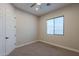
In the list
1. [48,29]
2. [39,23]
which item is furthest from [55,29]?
[39,23]

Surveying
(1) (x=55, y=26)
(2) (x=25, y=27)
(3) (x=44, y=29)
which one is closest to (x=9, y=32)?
(2) (x=25, y=27)

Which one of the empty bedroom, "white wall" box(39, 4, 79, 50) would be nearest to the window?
the empty bedroom

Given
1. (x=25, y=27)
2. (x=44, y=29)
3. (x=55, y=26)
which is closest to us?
(x=55, y=26)

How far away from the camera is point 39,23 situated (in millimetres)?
3186

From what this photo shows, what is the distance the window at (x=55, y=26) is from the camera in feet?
9.85

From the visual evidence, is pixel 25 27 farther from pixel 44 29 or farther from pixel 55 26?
pixel 55 26

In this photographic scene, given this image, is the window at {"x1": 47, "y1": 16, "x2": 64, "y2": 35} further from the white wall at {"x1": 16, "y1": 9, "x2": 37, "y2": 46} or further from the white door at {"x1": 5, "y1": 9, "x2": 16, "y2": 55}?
the white door at {"x1": 5, "y1": 9, "x2": 16, "y2": 55}

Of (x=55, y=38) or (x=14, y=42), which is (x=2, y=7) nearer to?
(x=14, y=42)

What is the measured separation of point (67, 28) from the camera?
3.47 m

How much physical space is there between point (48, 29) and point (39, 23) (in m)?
0.38

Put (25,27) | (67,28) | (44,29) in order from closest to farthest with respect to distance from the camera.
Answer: (44,29) → (67,28) → (25,27)

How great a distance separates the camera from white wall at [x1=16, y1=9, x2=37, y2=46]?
328cm

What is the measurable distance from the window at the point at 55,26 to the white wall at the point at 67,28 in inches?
5.7

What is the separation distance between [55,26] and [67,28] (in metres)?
0.73
